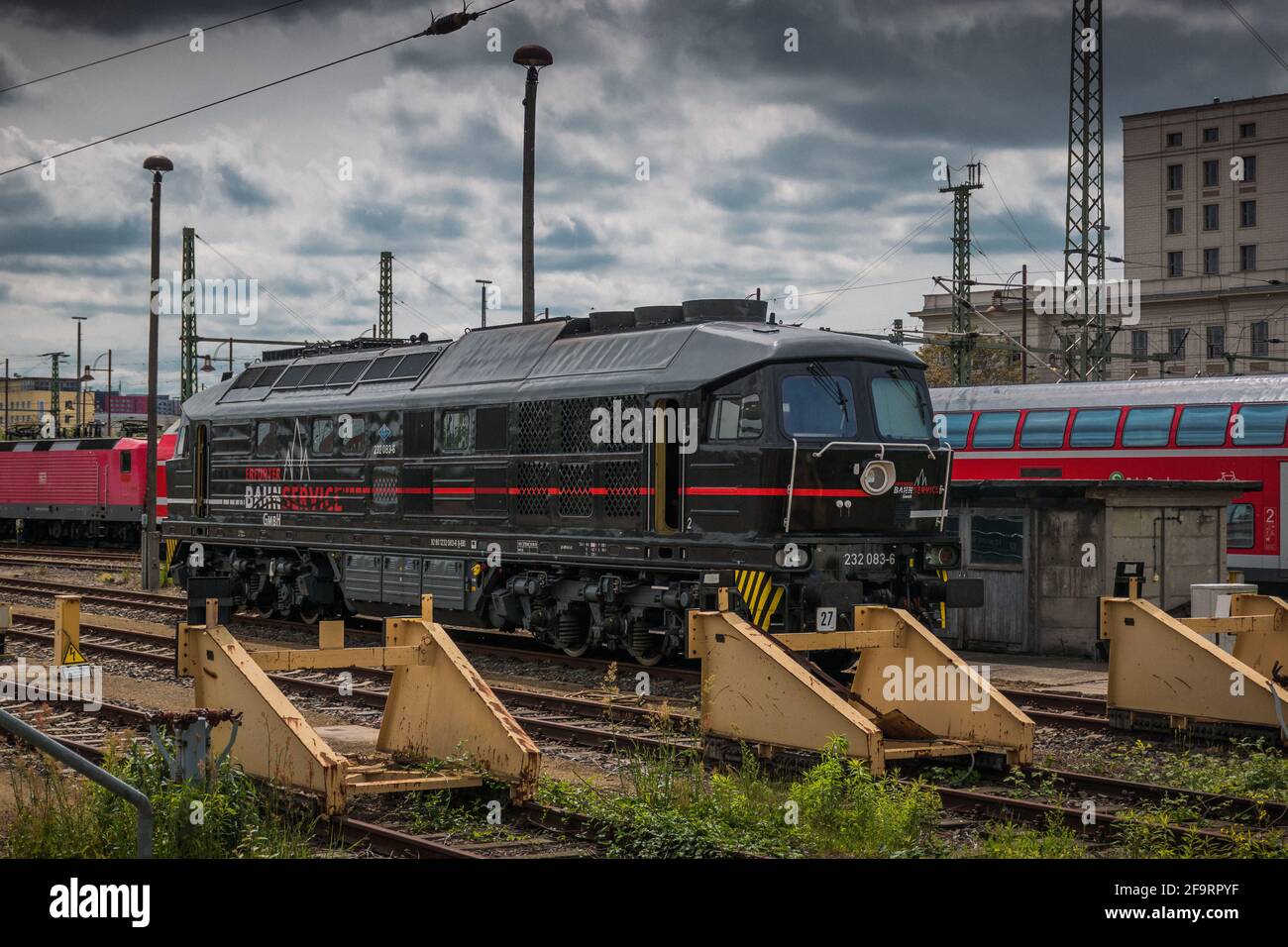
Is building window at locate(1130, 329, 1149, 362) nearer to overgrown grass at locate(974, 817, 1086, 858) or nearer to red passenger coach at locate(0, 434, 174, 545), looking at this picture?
red passenger coach at locate(0, 434, 174, 545)

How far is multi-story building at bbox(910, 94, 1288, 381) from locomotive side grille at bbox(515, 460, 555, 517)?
54.5 metres

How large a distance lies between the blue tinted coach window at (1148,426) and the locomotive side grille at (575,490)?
1222 centimetres

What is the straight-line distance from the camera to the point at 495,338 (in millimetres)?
19906

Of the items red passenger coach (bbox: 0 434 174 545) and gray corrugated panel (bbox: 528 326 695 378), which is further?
red passenger coach (bbox: 0 434 174 545)

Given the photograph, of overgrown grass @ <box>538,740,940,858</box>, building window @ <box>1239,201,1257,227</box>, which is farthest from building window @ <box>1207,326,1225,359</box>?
overgrown grass @ <box>538,740,940,858</box>

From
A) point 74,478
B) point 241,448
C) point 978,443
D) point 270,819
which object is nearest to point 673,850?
point 270,819

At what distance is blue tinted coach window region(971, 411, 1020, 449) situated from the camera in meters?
27.3

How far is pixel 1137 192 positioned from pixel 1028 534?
6396 centimetres

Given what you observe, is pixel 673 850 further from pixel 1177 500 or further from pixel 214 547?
pixel 214 547

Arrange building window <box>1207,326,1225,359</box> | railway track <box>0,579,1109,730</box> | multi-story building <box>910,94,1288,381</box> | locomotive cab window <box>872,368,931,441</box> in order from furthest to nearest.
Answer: building window <box>1207,326,1225,359</box>
multi-story building <box>910,94,1288,381</box>
locomotive cab window <box>872,368,931,441</box>
railway track <box>0,579,1109,730</box>

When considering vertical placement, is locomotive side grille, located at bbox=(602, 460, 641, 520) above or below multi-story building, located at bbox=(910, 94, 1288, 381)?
below

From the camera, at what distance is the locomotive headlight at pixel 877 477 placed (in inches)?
630

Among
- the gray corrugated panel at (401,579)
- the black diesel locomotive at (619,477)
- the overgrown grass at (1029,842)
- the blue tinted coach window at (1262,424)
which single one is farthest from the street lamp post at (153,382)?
the overgrown grass at (1029,842)

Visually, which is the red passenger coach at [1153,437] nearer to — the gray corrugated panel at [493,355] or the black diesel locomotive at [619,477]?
the black diesel locomotive at [619,477]
